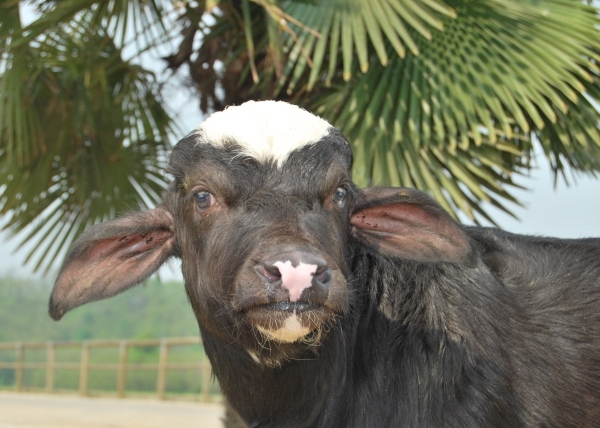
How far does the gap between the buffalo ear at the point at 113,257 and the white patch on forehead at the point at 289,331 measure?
0.93 meters

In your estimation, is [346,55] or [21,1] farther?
[21,1]

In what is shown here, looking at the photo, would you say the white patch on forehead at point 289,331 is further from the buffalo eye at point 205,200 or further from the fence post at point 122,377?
the fence post at point 122,377

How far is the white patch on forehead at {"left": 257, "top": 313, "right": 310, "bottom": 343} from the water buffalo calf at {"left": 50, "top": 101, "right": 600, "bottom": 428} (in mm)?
138

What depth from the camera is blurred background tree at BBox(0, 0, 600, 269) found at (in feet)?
17.5

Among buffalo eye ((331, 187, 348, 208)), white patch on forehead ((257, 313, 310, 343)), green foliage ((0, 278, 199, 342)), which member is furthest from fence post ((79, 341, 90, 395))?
white patch on forehead ((257, 313, 310, 343))

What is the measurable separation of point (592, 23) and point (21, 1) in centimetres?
420

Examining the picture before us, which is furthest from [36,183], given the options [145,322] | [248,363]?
[145,322]

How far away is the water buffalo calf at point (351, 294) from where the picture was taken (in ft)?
9.43

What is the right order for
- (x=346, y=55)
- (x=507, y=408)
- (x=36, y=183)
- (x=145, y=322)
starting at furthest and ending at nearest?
(x=145, y=322), (x=36, y=183), (x=346, y=55), (x=507, y=408)

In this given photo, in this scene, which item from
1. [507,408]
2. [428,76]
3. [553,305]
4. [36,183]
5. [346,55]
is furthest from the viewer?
[36,183]

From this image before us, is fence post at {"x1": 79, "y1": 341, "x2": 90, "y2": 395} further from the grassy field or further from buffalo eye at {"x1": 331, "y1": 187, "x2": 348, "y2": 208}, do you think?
buffalo eye at {"x1": 331, "y1": 187, "x2": 348, "y2": 208}

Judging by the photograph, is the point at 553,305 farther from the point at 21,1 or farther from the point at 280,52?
the point at 21,1

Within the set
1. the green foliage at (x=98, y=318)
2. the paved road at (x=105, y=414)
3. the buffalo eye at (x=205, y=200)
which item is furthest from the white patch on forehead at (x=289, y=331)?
the green foliage at (x=98, y=318)

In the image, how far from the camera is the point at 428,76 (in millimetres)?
5562
